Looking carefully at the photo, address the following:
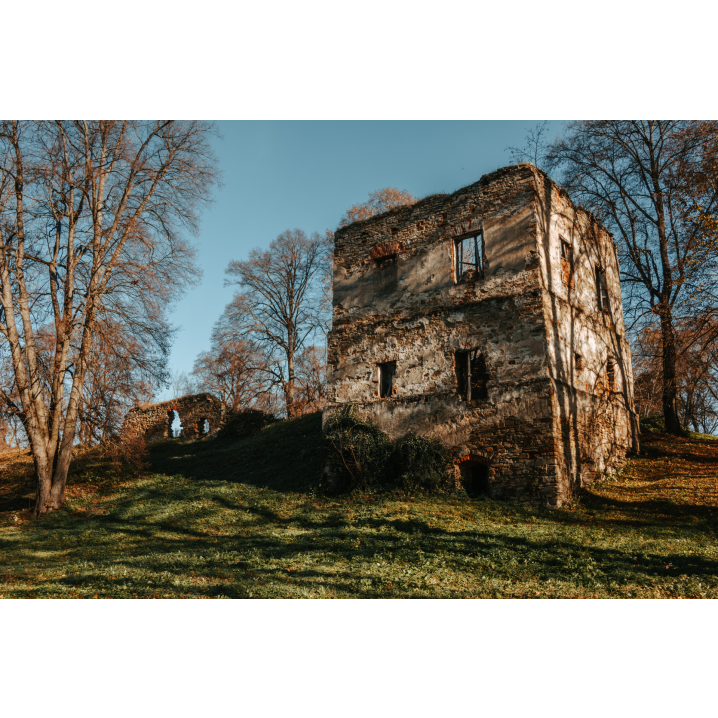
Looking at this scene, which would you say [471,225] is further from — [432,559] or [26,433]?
[26,433]

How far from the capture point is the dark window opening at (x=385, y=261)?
49.8 feet

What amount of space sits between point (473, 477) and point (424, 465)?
1255mm

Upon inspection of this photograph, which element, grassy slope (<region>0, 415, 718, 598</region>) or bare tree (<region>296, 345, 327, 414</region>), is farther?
bare tree (<region>296, 345, 327, 414</region>)

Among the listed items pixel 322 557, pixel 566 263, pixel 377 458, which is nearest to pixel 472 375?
pixel 377 458

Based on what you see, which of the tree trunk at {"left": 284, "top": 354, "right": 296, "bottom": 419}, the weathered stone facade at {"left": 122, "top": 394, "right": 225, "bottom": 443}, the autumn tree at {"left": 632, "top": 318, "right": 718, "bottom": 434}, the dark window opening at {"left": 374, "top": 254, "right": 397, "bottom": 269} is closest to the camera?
the autumn tree at {"left": 632, "top": 318, "right": 718, "bottom": 434}

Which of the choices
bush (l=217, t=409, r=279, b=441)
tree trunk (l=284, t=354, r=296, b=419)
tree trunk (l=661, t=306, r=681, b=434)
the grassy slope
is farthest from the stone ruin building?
tree trunk (l=284, t=354, r=296, b=419)

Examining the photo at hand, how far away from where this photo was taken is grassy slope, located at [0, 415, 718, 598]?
704 cm

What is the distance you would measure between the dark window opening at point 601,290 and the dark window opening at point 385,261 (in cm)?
619

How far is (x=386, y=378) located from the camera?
48.2 ft

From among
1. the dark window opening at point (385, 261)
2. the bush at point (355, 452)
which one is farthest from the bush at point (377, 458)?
the dark window opening at point (385, 261)

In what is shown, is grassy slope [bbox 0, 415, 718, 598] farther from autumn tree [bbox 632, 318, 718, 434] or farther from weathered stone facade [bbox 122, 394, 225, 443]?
weathered stone facade [bbox 122, 394, 225, 443]

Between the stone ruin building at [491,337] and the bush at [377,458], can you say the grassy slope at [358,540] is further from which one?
the stone ruin building at [491,337]

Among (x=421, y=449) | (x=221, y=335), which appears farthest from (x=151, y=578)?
(x=221, y=335)

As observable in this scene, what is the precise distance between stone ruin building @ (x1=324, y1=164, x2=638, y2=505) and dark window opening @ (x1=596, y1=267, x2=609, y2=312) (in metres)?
0.12
